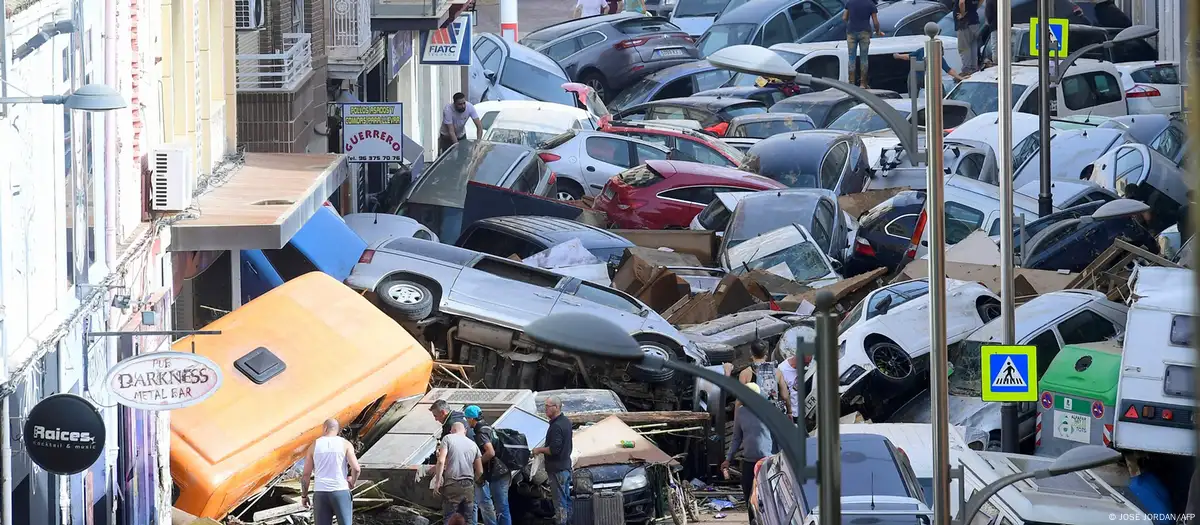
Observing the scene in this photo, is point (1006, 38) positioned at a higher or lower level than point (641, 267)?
higher

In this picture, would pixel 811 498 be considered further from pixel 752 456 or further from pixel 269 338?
pixel 269 338

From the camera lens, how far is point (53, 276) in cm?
1122

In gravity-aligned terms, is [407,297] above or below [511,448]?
above

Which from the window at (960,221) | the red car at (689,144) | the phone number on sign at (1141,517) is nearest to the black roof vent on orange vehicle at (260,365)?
the phone number on sign at (1141,517)

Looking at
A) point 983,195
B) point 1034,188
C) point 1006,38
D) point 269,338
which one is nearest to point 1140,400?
point 1006,38

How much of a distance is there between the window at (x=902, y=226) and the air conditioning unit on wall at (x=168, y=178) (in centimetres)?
1123

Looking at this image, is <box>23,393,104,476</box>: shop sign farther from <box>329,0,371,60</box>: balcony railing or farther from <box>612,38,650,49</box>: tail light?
<box>612,38,650,49</box>: tail light

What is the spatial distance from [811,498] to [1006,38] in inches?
192

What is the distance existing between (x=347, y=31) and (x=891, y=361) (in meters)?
11.3

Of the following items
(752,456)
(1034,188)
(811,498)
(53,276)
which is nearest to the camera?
(53,276)

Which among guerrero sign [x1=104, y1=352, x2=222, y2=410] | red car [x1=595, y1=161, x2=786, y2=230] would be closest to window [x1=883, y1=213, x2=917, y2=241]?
red car [x1=595, y1=161, x2=786, y2=230]

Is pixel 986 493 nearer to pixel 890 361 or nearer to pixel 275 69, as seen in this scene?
pixel 890 361

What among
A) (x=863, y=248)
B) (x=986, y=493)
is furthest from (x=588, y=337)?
(x=863, y=248)

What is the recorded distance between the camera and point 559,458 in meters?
15.0
